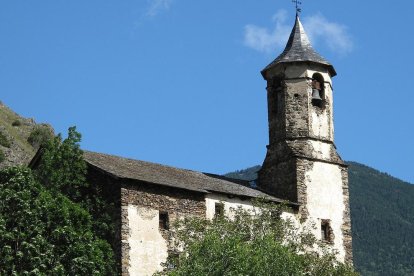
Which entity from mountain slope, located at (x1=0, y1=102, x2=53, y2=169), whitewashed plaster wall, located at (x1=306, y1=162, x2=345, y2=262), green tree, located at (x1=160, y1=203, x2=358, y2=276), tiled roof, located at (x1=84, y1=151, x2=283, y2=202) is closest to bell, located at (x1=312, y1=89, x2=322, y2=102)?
whitewashed plaster wall, located at (x1=306, y1=162, x2=345, y2=262)

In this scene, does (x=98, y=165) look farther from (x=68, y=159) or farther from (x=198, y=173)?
(x=198, y=173)

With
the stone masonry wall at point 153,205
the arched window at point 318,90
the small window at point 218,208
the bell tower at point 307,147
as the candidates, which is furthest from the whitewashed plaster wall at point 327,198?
the stone masonry wall at point 153,205

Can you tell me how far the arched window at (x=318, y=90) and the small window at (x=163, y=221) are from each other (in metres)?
12.7

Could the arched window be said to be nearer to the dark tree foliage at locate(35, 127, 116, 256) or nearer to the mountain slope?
the dark tree foliage at locate(35, 127, 116, 256)

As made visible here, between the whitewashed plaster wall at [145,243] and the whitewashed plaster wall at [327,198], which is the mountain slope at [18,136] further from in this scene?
the whitewashed plaster wall at [145,243]

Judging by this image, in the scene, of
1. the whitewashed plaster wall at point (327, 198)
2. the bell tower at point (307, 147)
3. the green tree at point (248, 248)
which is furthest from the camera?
the bell tower at point (307, 147)

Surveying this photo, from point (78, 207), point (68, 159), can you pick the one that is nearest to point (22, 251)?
point (78, 207)

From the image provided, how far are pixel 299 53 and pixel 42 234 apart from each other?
802 inches

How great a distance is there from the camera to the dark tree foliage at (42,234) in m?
34.0

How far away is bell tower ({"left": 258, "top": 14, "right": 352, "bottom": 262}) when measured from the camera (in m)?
46.8

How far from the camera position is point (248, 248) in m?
35.6

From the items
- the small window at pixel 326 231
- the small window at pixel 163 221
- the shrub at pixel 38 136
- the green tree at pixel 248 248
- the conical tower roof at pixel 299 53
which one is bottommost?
the green tree at pixel 248 248

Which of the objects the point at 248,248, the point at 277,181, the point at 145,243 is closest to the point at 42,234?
the point at 145,243

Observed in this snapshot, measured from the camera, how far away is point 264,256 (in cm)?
3566
